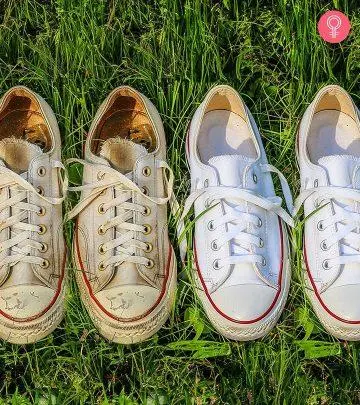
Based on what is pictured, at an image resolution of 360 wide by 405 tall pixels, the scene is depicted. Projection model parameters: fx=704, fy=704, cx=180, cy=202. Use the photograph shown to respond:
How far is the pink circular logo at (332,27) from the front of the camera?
8.06 ft

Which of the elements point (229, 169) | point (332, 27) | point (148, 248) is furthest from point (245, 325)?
point (332, 27)

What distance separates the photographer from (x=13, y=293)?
7.15ft

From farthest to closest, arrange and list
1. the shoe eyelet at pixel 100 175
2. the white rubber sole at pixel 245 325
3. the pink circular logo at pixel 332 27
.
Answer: the pink circular logo at pixel 332 27, the shoe eyelet at pixel 100 175, the white rubber sole at pixel 245 325

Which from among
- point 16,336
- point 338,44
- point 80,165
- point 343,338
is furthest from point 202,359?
point 338,44

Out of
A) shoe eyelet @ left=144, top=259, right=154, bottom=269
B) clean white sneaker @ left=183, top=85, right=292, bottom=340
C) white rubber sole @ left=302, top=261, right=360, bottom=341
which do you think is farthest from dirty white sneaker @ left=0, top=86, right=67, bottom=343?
white rubber sole @ left=302, top=261, right=360, bottom=341

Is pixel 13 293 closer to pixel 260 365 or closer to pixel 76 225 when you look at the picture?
pixel 76 225

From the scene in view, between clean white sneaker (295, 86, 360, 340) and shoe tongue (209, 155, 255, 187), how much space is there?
22 cm

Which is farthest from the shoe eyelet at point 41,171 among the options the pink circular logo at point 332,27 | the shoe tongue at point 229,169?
the pink circular logo at point 332,27

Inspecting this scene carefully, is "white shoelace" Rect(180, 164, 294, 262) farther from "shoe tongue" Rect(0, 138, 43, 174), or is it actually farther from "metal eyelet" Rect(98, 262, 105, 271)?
"shoe tongue" Rect(0, 138, 43, 174)

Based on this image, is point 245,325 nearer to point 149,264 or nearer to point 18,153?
point 149,264

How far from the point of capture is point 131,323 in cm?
218

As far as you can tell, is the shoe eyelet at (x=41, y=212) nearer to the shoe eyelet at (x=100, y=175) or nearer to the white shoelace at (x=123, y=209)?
the white shoelace at (x=123, y=209)

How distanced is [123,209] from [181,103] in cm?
45

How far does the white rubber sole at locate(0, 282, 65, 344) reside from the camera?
2.17m
